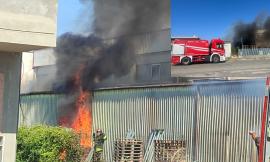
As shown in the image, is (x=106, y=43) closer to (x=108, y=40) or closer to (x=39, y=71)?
(x=108, y=40)

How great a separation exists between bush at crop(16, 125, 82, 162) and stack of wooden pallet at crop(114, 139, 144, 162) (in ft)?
5.91

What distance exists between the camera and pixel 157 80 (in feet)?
87.7

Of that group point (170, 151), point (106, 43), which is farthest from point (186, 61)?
point (170, 151)

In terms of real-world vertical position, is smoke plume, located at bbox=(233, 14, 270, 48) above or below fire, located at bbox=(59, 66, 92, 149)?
above

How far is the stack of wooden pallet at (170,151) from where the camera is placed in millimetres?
16406

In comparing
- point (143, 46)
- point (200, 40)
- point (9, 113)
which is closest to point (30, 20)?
point (9, 113)

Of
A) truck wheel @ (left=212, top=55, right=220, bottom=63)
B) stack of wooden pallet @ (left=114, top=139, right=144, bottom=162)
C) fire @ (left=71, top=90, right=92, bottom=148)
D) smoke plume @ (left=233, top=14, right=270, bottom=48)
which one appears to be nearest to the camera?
stack of wooden pallet @ (left=114, top=139, right=144, bottom=162)

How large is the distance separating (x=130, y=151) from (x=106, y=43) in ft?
40.0

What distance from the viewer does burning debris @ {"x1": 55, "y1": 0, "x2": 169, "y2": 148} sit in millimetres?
27781

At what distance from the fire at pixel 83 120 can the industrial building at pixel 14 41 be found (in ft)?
26.8

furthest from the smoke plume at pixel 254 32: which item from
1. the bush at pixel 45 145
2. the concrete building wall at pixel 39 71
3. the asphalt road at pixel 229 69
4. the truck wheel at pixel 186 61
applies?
the concrete building wall at pixel 39 71

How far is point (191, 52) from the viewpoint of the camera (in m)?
25.9

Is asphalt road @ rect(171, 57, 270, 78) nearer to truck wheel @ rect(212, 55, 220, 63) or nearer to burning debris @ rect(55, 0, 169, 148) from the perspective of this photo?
truck wheel @ rect(212, 55, 220, 63)

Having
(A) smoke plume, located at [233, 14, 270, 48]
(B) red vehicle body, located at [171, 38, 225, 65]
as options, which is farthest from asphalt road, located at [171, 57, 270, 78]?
(A) smoke plume, located at [233, 14, 270, 48]
